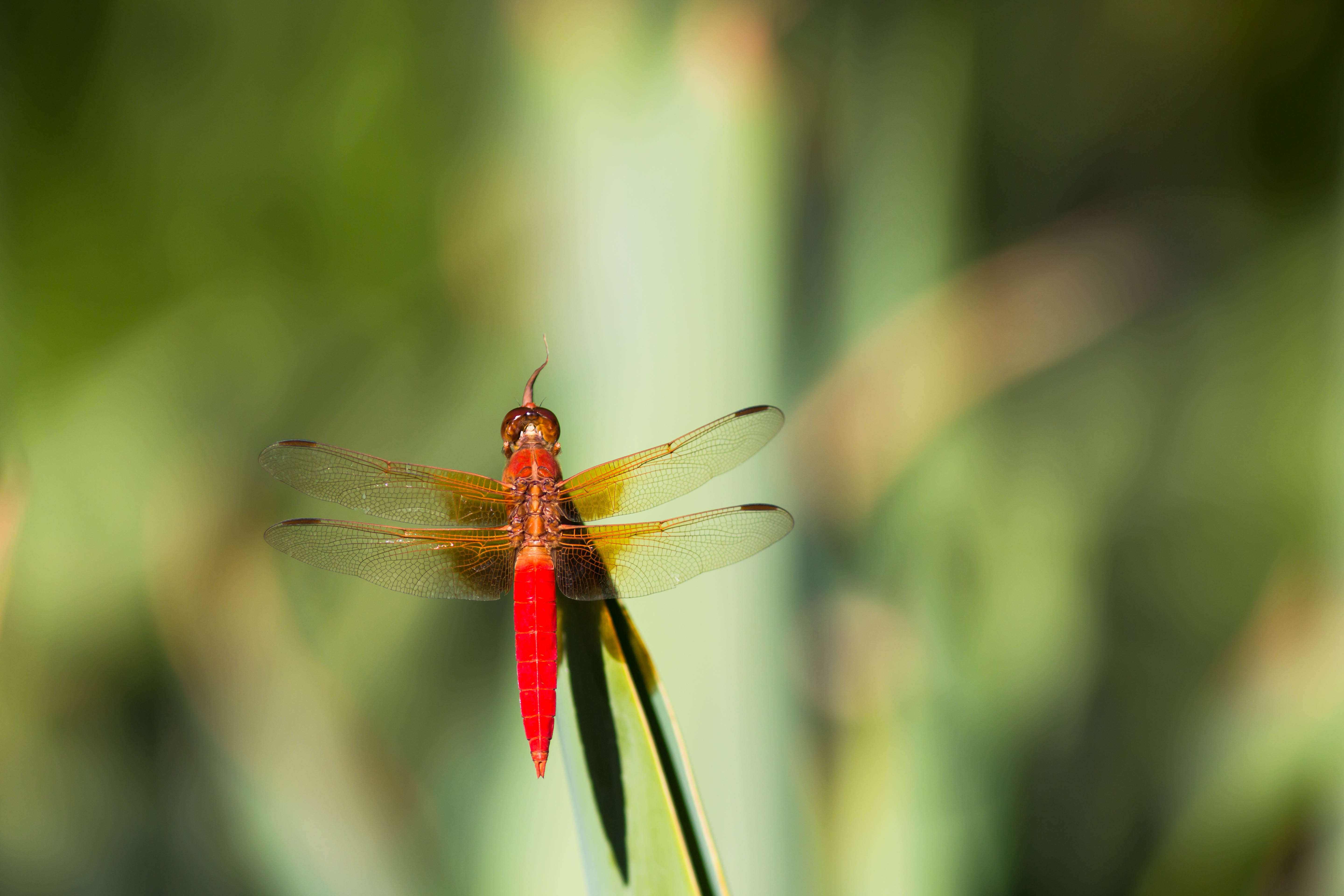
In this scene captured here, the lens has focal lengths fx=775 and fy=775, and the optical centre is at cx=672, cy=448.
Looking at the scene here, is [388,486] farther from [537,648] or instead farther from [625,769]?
[625,769]

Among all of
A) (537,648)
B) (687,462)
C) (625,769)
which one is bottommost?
(625,769)

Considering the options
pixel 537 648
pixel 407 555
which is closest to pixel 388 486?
pixel 407 555

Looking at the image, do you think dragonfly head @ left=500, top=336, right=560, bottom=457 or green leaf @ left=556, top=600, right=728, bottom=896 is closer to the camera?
green leaf @ left=556, top=600, right=728, bottom=896

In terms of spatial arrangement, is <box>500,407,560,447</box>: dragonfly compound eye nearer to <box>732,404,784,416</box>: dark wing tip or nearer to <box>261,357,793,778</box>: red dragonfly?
<box>261,357,793,778</box>: red dragonfly

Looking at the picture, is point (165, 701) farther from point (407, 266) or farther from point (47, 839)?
point (407, 266)

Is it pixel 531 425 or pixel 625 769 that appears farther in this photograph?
pixel 531 425

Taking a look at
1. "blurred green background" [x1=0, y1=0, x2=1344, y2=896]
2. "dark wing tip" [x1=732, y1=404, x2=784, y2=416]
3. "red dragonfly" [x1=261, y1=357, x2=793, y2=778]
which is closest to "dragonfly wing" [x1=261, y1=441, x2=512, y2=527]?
"red dragonfly" [x1=261, y1=357, x2=793, y2=778]

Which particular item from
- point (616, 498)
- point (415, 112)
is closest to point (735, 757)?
point (616, 498)

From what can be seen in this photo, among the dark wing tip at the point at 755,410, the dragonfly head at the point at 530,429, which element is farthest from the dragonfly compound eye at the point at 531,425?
the dark wing tip at the point at 755,410
